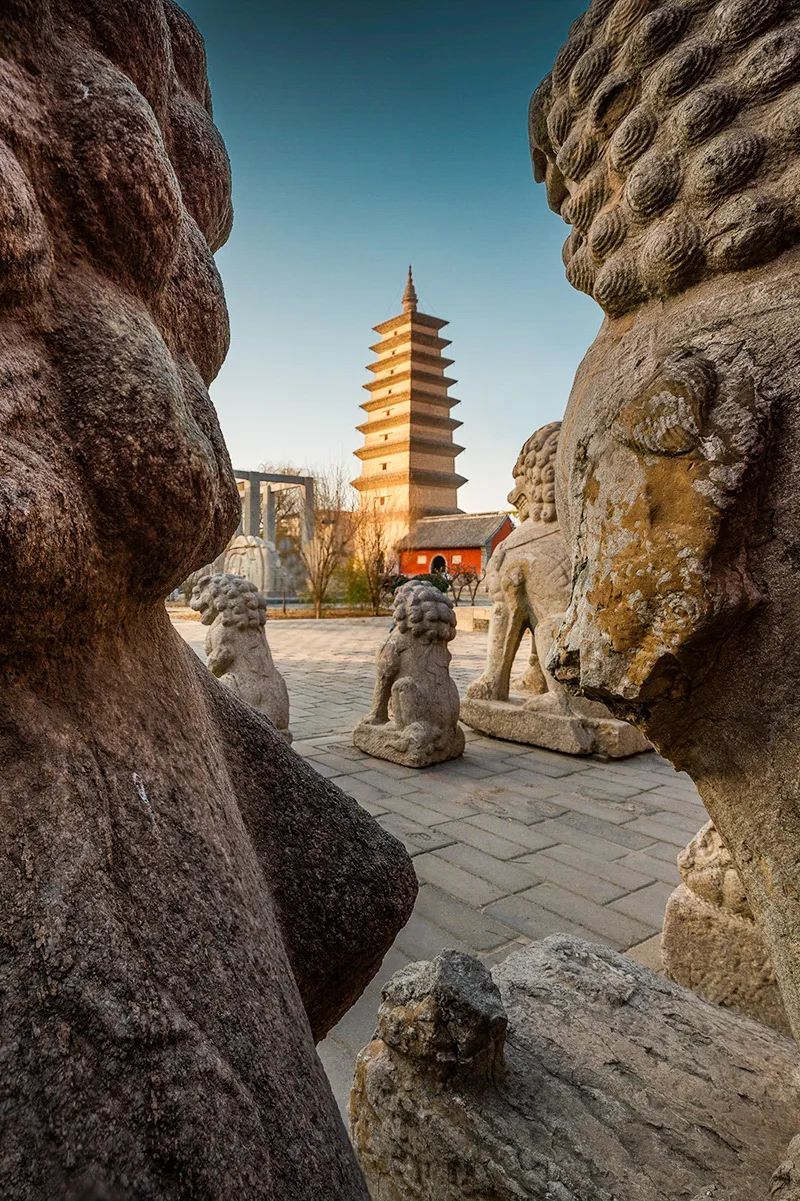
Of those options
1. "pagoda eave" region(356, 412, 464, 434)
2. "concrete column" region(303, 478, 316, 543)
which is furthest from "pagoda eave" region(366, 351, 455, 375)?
"concrete column" region(303, 478, 316, 543)

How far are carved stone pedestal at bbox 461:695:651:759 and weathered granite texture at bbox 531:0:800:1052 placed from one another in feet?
12.5

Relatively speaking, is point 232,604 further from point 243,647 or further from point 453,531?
point 453,531

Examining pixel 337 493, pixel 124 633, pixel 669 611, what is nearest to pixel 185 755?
pixel 124 633

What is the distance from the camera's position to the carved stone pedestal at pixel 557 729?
4672mm

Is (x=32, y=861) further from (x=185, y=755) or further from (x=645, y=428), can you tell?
(x=645, y=428)

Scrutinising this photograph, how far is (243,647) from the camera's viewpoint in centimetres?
455

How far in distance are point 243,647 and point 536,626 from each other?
7.08 feet

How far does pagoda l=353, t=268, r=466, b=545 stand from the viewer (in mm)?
29344

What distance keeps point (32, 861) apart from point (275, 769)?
440mm

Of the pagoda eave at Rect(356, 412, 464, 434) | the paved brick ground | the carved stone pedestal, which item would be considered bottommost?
the paved brick ground

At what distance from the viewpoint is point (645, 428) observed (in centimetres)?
91

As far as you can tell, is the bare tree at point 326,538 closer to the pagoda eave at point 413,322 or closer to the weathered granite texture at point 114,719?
the pagoda eave at point 413,322

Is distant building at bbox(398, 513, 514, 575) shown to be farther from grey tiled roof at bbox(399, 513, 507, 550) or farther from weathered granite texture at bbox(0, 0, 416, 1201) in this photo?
weathered granite texture at bbox(0, 0, 416, 1201)

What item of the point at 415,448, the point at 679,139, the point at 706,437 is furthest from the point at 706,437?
the point at 415,448
